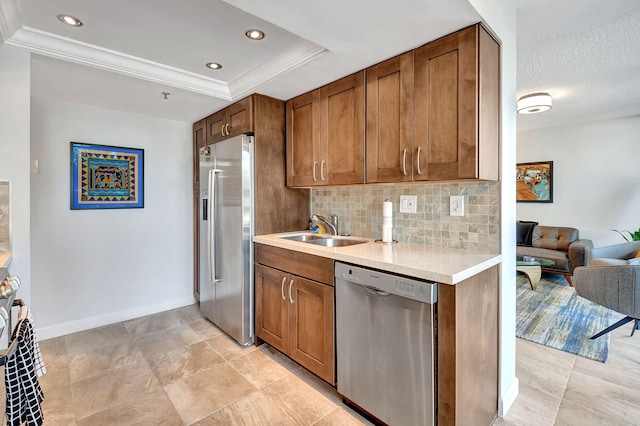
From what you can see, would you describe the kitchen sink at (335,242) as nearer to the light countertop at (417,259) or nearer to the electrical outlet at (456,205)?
the light countertop at (417,259)

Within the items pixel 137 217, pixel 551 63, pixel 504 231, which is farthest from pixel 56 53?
pixel 551 63

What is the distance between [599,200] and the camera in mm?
4422

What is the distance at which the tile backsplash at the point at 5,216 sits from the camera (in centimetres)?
172

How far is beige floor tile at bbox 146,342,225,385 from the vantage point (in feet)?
7.14

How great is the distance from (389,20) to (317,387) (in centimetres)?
220

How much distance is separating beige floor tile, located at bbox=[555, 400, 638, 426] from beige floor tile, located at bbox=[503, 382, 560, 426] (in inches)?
1.3

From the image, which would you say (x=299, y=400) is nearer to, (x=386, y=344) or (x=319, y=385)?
(x=319, y=385)

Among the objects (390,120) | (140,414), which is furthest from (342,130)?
(140,414)

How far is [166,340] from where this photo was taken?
2689mm

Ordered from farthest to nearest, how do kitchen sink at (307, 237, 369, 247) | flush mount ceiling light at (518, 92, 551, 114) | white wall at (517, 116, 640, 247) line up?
white wall at (517, 116, 640, 247) < flush mount ceiling light at (518, 92, 551, 114) < kitchen sink at (307, 237, 369, 247)

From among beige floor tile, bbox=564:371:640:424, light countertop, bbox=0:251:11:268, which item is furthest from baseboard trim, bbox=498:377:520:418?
light countertop, bbox=0:251:11:268

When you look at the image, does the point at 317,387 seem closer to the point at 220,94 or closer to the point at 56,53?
the point at 220,94

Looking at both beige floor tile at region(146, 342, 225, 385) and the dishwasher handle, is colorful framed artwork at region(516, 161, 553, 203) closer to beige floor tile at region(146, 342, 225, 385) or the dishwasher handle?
the dishwasher handle

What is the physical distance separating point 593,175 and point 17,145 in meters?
6.32
